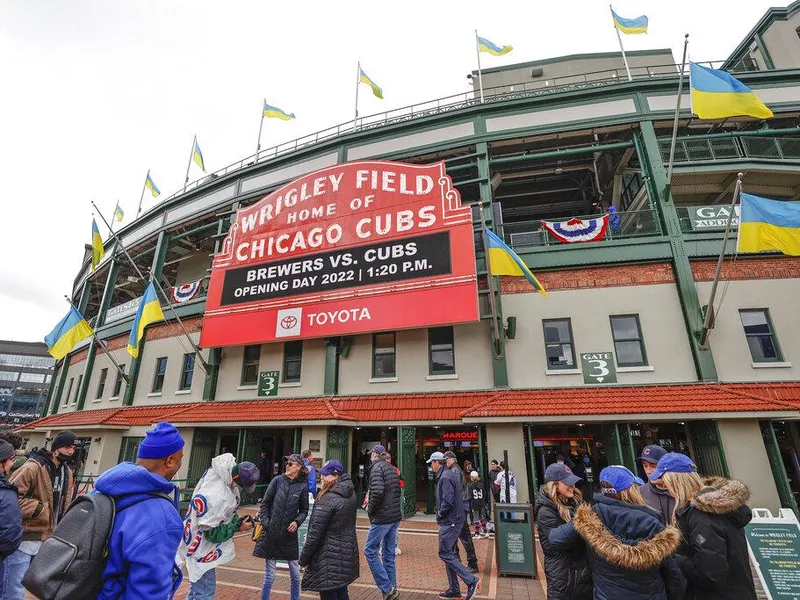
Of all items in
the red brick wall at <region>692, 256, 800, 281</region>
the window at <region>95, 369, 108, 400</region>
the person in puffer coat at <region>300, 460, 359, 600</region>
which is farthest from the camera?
the window at <region>95, 369, 108, 400</region>

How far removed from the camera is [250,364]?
17.6m

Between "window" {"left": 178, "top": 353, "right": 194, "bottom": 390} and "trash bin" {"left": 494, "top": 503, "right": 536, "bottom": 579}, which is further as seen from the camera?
"window" {"left": 178, "top": 353, "right": 194, "bottom": 390}

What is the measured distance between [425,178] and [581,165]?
7.79 metres

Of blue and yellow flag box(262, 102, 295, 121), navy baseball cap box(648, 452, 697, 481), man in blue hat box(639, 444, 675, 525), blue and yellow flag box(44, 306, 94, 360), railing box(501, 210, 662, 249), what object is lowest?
man in blue hat box(639, 444, 675, 525)

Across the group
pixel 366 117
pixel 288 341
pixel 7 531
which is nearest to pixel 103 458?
pixel 288 341

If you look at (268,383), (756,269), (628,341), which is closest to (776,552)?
(628,341)

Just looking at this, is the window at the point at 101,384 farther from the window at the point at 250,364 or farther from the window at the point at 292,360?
the window at the point at 292,360

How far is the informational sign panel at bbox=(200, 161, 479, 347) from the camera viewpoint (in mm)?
14172

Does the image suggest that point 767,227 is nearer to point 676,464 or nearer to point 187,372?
point 676,464

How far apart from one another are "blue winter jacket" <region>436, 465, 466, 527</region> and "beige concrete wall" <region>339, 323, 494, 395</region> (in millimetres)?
7263

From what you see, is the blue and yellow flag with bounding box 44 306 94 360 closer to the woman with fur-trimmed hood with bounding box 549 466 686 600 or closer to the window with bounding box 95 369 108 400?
the window with bounding box 95 369 108 400

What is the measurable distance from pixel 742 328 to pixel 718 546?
11.9 m

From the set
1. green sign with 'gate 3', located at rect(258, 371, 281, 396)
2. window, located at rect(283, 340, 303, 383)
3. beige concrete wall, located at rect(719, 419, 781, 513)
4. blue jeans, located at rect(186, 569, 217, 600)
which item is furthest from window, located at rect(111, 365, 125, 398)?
beige concrete wall, located at rect(719, 419, 781, 513)

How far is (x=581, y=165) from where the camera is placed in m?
18.5
